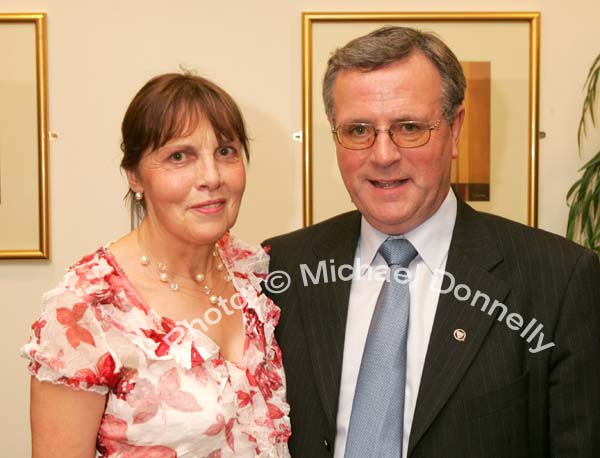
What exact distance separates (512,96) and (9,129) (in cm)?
175

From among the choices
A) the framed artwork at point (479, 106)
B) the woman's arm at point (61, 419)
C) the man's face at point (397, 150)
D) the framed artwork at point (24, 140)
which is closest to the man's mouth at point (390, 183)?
the man's face at point (397, 150)

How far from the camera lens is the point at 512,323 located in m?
1.50

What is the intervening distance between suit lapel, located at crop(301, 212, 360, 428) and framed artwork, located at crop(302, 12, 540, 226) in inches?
33.3

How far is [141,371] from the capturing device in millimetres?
1366

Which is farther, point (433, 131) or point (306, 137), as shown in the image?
point (306, 137)

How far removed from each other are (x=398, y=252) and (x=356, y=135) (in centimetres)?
27

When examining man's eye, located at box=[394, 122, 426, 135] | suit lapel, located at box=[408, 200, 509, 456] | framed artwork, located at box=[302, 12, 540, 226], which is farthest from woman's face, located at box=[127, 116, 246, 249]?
framed artwork, located at box=[302, 12, 540, 226]

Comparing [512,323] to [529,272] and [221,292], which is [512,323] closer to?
[529,272]

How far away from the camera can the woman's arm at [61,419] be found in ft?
4.25

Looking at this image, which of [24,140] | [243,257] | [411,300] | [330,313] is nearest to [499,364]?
[411,300]

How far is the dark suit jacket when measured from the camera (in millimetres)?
1449

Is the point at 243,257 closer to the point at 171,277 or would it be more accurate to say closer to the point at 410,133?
the point at 171,277

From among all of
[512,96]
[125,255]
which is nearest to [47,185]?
[125,255]

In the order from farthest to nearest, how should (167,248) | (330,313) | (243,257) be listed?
(243,257)
(330,313)
(167,248)
